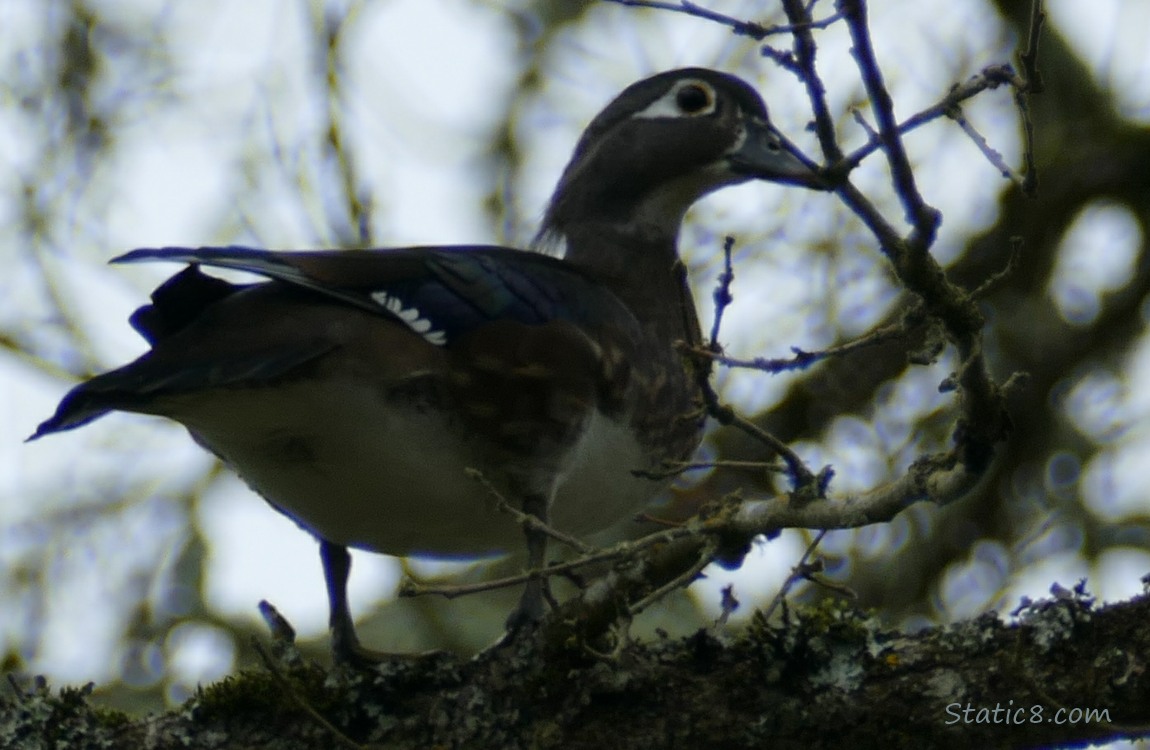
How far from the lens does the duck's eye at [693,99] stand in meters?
4.98

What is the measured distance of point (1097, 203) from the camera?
7047mm

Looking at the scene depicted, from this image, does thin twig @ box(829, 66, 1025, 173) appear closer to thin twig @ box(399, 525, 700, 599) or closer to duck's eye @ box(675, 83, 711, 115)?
thin twig @ box(399, 525, 700, 599)

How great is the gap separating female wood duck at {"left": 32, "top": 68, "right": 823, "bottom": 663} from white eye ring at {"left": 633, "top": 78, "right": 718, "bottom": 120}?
2.48 ft

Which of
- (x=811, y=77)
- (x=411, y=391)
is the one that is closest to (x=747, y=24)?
(x=811, y=77)

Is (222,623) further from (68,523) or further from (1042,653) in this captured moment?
(1042,653)

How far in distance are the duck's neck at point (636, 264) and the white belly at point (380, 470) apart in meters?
0.58

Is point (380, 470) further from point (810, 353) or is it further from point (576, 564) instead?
point (810, 353)

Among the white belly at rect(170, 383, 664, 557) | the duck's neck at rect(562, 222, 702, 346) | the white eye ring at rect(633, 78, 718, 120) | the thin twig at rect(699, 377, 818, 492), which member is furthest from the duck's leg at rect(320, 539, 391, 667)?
the white eye ring at rect(633, 78, 718, 120)

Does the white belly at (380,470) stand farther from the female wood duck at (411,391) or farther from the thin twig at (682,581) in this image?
the thin twig at (682,581)

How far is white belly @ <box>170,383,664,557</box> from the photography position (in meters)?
3.68

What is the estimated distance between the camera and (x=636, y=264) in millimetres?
4844

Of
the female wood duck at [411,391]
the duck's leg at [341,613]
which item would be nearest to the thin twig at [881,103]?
the female wood duck at [411,391]

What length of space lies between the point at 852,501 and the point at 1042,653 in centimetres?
50

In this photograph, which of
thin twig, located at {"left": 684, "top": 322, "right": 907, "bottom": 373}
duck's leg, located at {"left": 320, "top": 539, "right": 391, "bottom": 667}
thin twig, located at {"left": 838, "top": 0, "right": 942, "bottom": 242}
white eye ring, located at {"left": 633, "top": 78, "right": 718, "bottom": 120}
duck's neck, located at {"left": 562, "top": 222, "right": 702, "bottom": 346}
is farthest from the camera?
white eye ring, located at {"left": 633, "top": 78, "right": 718, "bottom": 120}
